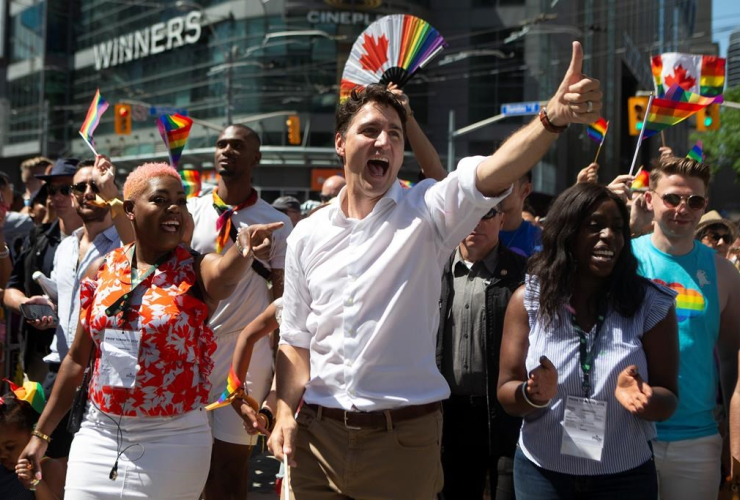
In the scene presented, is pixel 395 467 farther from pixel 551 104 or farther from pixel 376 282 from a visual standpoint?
pixel 551 104

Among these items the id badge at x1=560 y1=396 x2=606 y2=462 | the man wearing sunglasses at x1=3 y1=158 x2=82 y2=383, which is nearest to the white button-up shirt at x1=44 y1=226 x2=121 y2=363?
Answer: the man wearing sunglasses at x1=3 y1=158 x2=82 y2=383

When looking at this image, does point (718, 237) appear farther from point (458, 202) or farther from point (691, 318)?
point (458, 202)

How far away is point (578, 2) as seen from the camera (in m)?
46.3

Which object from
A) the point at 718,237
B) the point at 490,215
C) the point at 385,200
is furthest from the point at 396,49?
the point at 718,237

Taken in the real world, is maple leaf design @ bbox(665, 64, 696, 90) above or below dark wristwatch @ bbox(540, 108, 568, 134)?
above

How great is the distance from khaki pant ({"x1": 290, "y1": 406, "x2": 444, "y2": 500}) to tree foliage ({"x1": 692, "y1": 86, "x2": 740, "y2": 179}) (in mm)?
46709

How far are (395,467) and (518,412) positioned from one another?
24.4 inches

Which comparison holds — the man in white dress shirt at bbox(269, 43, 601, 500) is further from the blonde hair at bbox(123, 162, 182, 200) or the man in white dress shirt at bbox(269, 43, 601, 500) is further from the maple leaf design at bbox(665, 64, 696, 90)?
the maple leaf design at bbox(665, 64, 696, 90)

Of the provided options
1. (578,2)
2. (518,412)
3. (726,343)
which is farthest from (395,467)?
(578,2)

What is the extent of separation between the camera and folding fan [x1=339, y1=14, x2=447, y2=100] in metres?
5.09

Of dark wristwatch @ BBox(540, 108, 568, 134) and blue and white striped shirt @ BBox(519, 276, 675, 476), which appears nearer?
dark wristwatch @ BBox(540, 108, 568, 134)

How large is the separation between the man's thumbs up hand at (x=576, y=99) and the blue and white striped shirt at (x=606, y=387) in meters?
1.09

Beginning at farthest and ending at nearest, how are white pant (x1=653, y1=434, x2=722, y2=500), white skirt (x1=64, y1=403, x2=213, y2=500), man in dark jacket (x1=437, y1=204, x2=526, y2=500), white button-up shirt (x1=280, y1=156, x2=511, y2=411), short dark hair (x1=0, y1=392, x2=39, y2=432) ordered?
short dark hair (x1=0, y1=392, x2=39, y2=432), man in dark jacket (x1=437, y1=204, x2=526, y2=500), white pant (x1=653, y1=434, x2=722, y2=500), white skirt (x1=64, y1=403, x2=213, y2=500), white button-up shirt (x1=280, y1=156, x2=511, y2=411)

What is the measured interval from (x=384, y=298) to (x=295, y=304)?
0.43 metres
